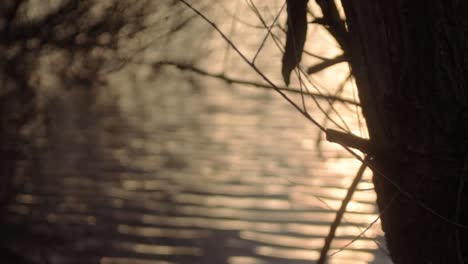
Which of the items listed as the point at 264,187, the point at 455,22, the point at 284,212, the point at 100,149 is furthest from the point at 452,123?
the point at 100,149

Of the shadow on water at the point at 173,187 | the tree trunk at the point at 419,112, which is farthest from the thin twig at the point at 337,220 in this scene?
the shadow on water at the point at 173,187

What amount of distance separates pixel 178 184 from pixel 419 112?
36.4 feet

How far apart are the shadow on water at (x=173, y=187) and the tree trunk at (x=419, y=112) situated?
22.1 feet

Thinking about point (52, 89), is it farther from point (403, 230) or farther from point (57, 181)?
point (403, 230)

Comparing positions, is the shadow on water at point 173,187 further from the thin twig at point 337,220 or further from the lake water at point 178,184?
the thin twig at point 337,220

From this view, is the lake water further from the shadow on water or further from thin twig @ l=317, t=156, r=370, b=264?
thin twig @ l=317, t=156, r=370, b=264

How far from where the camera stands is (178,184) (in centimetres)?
1283

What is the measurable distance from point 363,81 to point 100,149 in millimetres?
12289

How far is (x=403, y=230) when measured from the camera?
6.31ft

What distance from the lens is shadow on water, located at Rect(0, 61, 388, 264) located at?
10789 millimetres

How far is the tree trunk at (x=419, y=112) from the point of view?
180cm

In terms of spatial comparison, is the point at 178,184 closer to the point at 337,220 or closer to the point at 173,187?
the point at 173,187

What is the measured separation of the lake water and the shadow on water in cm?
2

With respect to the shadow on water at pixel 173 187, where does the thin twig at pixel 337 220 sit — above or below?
below
